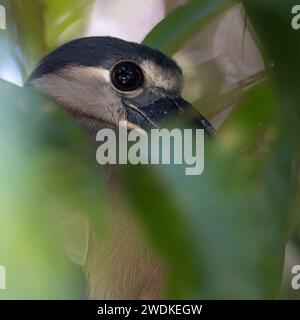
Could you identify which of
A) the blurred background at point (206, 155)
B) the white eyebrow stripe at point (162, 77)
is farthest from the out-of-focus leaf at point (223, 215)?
the white eyebrow stripe at point (162, 77)

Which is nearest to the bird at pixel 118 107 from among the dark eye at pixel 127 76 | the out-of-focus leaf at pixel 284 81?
the dark eye at pixel 127 76

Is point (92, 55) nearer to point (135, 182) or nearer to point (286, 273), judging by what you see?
point (135, 182)

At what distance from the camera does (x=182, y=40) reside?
0.91 metres

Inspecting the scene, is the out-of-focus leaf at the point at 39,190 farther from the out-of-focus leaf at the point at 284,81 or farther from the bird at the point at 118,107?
the out-of-focus leaf at the point at 284,81

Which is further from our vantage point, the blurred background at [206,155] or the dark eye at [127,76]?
the dark eye at [127,76]

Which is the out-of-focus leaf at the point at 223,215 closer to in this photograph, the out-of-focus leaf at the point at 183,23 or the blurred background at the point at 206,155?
the blurred background at the point at 206,155

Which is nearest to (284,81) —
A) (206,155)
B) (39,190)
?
(206,155)

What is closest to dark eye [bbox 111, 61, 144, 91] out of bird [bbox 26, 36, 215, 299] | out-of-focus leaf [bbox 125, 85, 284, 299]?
bird [bbox 26, 36, 215, 299]

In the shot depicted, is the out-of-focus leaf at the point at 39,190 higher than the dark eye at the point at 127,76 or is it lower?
lower

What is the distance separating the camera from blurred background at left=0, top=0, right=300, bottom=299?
2.52 ft

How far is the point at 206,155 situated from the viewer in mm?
894

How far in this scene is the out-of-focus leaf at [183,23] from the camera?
90cm

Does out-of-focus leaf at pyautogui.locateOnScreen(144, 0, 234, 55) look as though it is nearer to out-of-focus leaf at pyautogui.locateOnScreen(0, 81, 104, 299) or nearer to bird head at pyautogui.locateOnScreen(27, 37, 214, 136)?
bird head at pyautogui.locateOnScreen(27, 37, 214, 136)

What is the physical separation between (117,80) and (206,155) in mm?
170
